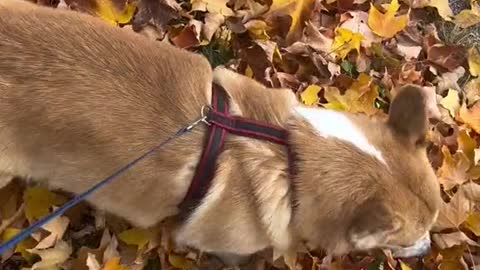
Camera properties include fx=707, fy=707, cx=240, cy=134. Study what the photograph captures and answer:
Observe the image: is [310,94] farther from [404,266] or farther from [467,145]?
[404,266]

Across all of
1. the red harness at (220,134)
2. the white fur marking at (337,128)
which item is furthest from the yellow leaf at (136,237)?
the white fur marking at (337,128)

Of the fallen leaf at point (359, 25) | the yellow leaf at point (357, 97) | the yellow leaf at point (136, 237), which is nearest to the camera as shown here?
the yellow leaf at point (136, 237)

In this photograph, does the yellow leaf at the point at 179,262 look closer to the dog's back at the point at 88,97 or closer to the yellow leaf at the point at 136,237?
the yellow leaf at the point at 136,237

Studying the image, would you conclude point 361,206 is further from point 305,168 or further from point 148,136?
point 148,136

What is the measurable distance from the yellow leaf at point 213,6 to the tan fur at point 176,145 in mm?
910

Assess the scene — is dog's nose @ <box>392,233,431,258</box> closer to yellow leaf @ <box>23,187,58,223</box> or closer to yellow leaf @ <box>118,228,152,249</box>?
yellow leaf @ <box>118,228,152,249</box>

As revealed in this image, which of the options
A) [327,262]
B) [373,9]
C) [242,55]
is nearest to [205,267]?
[327,262]

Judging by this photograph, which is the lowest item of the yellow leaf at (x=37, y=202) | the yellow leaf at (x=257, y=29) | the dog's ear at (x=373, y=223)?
the yellow leaf at (x=37, y=202)

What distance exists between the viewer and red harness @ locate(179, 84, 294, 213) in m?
2.46

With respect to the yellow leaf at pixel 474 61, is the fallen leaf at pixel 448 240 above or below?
below

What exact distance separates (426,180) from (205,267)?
1.09 meters

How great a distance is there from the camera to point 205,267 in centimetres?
309

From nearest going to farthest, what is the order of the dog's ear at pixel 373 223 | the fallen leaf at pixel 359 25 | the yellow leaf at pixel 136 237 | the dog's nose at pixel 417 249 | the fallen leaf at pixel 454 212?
the dog's ear at pixel 373 223 < the dog's nose at pixel 417 249 < the yellow leaf at pixel 136 237 < the fallen leaf at pixel 454 212 < the fallen leaf at pixel 359 25

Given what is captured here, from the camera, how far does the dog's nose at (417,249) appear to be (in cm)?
270
